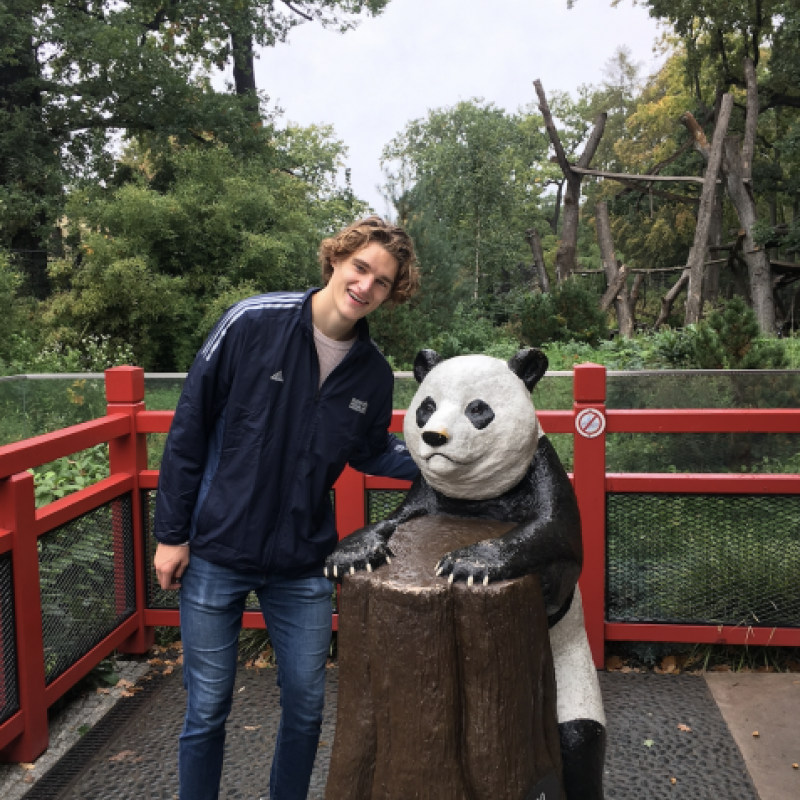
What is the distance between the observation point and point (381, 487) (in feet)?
11.3

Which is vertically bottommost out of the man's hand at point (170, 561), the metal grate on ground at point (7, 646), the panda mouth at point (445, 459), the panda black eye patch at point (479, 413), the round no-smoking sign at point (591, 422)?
the metal grate on ground at point (7, 646)

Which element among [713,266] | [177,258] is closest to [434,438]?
[177,258]

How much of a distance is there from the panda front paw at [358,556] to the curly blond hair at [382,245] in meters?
0.66

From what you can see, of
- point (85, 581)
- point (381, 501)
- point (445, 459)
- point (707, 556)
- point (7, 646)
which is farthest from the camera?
point (381, 501)

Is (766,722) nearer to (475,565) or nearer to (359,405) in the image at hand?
(475,565)

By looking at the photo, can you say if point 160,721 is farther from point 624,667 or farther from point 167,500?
point 624,667

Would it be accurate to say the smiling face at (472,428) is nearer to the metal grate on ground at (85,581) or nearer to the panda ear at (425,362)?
the panda ear at (425,362)

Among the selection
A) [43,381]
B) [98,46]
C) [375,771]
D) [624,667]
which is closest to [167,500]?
[375,771]

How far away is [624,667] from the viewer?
345 centimetres

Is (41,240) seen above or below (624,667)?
above

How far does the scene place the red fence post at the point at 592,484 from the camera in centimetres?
325

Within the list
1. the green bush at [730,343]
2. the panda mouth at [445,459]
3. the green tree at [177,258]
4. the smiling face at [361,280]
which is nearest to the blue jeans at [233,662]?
the panda mouth at [445,459]

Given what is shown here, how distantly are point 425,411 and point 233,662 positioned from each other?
0.86 m

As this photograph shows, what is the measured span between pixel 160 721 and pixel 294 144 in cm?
2721
